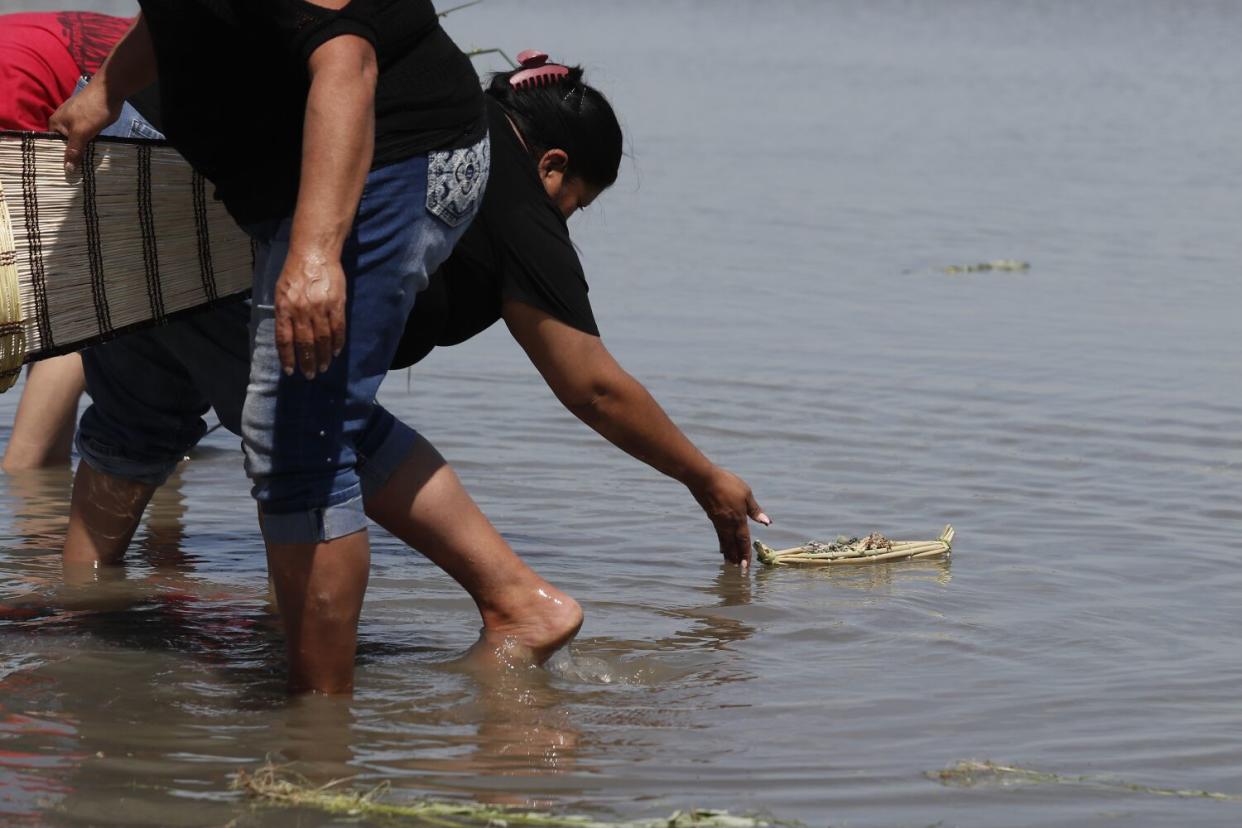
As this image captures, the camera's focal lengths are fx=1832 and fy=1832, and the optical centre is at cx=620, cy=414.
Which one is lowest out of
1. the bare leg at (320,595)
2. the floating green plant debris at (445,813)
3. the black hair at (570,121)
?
the floating green plant debris at (445,813)

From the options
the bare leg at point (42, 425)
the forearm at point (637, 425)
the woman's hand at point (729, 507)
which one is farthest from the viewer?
the bare leg at point (42, 425)

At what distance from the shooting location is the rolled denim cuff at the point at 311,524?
3.30 metres

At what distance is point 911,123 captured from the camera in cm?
1836

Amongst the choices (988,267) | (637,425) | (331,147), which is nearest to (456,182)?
(331,147)

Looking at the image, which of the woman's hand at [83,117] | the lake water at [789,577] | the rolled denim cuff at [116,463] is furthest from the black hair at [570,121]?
the rolled denim cuff at [116,463]

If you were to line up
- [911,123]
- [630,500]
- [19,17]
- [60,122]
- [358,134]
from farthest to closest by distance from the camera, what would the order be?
[911,123]
[630,500]
[19,17]
[60,122]
[358,134]

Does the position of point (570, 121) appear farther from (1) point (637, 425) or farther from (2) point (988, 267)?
(2) point (988, 267)

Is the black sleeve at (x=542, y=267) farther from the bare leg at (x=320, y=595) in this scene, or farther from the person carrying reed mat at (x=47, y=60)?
the person carrying reed mat at (x=47, y=60)

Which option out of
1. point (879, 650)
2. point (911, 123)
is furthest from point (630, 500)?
point (911, 123)

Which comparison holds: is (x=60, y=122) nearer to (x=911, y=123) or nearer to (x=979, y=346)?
(x=979, y=346)

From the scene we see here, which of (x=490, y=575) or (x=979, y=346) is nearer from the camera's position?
(x=490, y=575)

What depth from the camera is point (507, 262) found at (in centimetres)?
380

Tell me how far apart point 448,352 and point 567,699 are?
4.23 metres

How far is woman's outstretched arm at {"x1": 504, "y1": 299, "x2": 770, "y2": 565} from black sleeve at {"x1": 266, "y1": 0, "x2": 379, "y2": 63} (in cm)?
93
